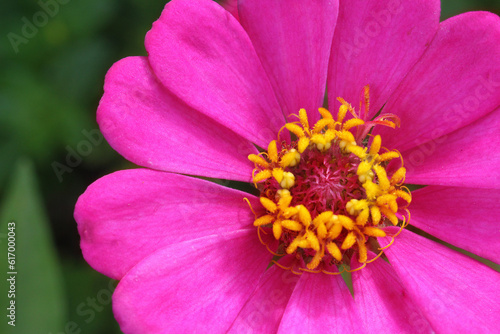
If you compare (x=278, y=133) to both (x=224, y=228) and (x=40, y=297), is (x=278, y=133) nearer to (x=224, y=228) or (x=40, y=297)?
(x=224, y=228)

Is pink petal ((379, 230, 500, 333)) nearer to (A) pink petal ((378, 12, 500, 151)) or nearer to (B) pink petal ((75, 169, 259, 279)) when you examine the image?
(A) pink petal ((378, 12, 500, 151))

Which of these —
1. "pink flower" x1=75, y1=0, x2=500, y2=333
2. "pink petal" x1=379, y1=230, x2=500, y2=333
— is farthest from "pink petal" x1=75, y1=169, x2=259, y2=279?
"pink petal" x1=379, y1=230, x2=500, y2=333

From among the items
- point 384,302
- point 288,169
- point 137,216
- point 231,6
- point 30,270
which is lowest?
point 30,270

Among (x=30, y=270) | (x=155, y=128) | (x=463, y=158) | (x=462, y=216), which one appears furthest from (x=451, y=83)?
(x=30, y=270)

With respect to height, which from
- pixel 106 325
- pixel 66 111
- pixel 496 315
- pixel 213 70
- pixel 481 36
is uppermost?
pixel 481 36

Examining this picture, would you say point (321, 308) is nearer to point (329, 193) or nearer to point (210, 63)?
point (329, 193)

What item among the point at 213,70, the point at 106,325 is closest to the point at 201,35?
the point at 213,70

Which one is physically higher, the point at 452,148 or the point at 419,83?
the point at 419,83
